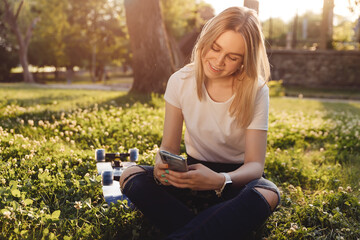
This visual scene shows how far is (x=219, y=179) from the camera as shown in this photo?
2.70m

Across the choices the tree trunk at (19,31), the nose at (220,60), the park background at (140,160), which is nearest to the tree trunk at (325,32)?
the park background at (140,160)

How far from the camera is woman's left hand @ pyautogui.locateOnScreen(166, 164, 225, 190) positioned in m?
2.62

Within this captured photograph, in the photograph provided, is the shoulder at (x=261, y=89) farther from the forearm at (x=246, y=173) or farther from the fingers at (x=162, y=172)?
the fingers at (x=162, y=172)

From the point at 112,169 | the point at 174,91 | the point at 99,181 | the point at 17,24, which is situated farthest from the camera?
the point at 17,24

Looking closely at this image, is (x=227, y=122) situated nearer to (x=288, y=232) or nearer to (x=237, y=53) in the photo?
(x=237, y=53)

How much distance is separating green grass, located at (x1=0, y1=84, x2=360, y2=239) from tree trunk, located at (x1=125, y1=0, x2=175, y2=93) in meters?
3.54

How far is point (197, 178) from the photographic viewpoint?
262 cm

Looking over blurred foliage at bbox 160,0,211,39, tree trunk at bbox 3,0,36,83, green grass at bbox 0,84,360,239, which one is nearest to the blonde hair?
green grass at bbox 0,84,360,239

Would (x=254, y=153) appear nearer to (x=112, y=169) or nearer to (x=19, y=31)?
(x=112, y=169)

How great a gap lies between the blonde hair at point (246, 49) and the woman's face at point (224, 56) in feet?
0.11

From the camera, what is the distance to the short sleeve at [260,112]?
3037 millimetres

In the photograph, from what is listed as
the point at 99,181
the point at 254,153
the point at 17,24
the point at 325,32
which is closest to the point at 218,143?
Result: the point at 254,153

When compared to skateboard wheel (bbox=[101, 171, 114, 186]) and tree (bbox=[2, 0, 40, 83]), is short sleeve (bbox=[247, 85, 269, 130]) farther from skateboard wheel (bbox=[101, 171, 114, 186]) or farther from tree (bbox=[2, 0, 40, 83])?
tree (bbox=[2, 0, 40, 83])

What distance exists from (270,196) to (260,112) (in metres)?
0.67
